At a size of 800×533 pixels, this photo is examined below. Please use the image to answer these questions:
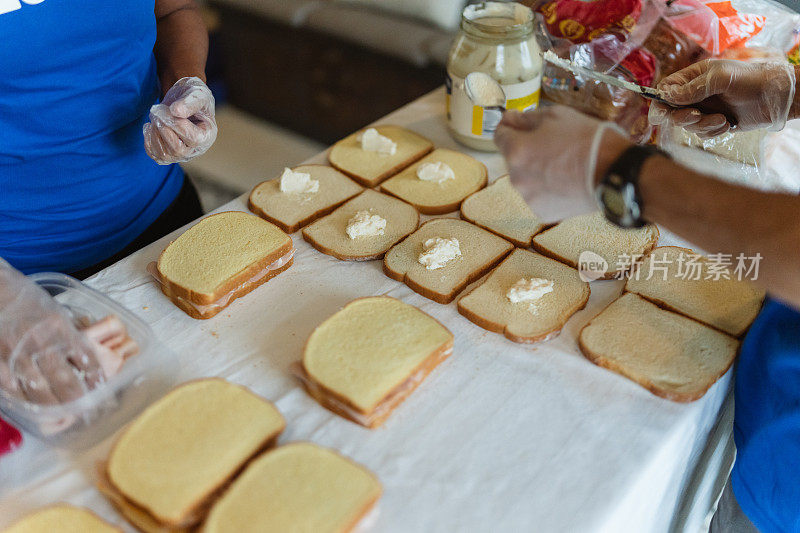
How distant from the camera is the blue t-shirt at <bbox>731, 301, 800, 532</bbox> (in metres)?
1.09

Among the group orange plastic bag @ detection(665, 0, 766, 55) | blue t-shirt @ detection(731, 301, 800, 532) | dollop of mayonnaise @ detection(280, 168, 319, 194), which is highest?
orange plastic bag @ detection(665, 0, 766, 55)

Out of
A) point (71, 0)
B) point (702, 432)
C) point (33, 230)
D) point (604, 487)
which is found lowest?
point (702, 432)

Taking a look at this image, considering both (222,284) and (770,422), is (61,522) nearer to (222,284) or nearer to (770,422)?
(222,284)

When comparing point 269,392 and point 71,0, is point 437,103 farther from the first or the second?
point 269,392

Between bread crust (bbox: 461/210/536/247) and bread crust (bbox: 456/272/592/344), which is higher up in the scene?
bread crust (bbox: 461/210/536/247)

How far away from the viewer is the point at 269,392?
1.17m

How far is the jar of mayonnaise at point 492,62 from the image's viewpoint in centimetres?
173

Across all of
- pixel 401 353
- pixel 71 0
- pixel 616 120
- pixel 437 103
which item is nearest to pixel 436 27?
pixel 437 103

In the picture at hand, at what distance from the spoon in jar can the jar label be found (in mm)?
12

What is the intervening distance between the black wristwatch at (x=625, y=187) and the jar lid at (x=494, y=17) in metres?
0.80

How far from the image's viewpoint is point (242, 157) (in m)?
4.15

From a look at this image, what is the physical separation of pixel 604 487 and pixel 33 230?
1507 mm

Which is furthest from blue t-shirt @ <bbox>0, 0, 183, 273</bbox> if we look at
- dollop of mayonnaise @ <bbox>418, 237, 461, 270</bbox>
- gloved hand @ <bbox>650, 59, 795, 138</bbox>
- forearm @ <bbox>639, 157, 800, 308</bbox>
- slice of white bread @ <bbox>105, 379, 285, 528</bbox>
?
gloved hand @ <bbox>650, 59, 795, 138</bbox>

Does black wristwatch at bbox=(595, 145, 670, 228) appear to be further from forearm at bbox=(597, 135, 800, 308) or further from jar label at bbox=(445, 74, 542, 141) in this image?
jar label at bbox=(445, 74, 542, 141)
